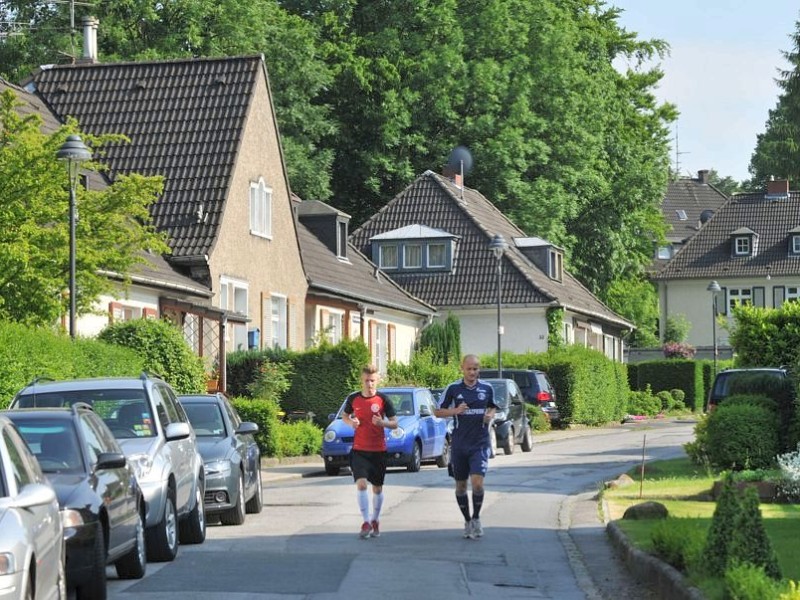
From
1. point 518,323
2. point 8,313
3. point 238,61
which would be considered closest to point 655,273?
point 518,323

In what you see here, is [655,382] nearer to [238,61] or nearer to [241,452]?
[238,61]

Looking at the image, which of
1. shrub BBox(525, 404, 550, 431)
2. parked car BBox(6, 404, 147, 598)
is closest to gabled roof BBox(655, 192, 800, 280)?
shrub BBox(525, 404, 550, 431)

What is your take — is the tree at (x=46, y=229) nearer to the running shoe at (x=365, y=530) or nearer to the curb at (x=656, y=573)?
the running shoe at (x=365, y=530)

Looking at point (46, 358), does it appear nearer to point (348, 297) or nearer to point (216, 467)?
point (216, 467)

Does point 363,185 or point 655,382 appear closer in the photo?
point 363,185

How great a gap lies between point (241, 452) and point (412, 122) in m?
45.4

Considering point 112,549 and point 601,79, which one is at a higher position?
point 601,79

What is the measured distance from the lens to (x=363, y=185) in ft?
218

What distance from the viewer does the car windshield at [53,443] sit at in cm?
1319

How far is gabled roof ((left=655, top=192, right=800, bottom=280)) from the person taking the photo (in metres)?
97.8

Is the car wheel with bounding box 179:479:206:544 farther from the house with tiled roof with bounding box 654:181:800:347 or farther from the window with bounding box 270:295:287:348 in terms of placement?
the house with tiled roof with bounding box 654:181:800:347

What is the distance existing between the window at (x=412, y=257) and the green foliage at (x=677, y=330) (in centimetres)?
3741

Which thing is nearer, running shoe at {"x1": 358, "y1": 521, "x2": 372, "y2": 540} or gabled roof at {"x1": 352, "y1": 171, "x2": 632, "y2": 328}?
running shoe at {"x1": 358, "y1": 521, "x2": 372, "y2": 540}

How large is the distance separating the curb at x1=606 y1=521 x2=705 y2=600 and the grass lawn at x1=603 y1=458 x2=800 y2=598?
0.10m
